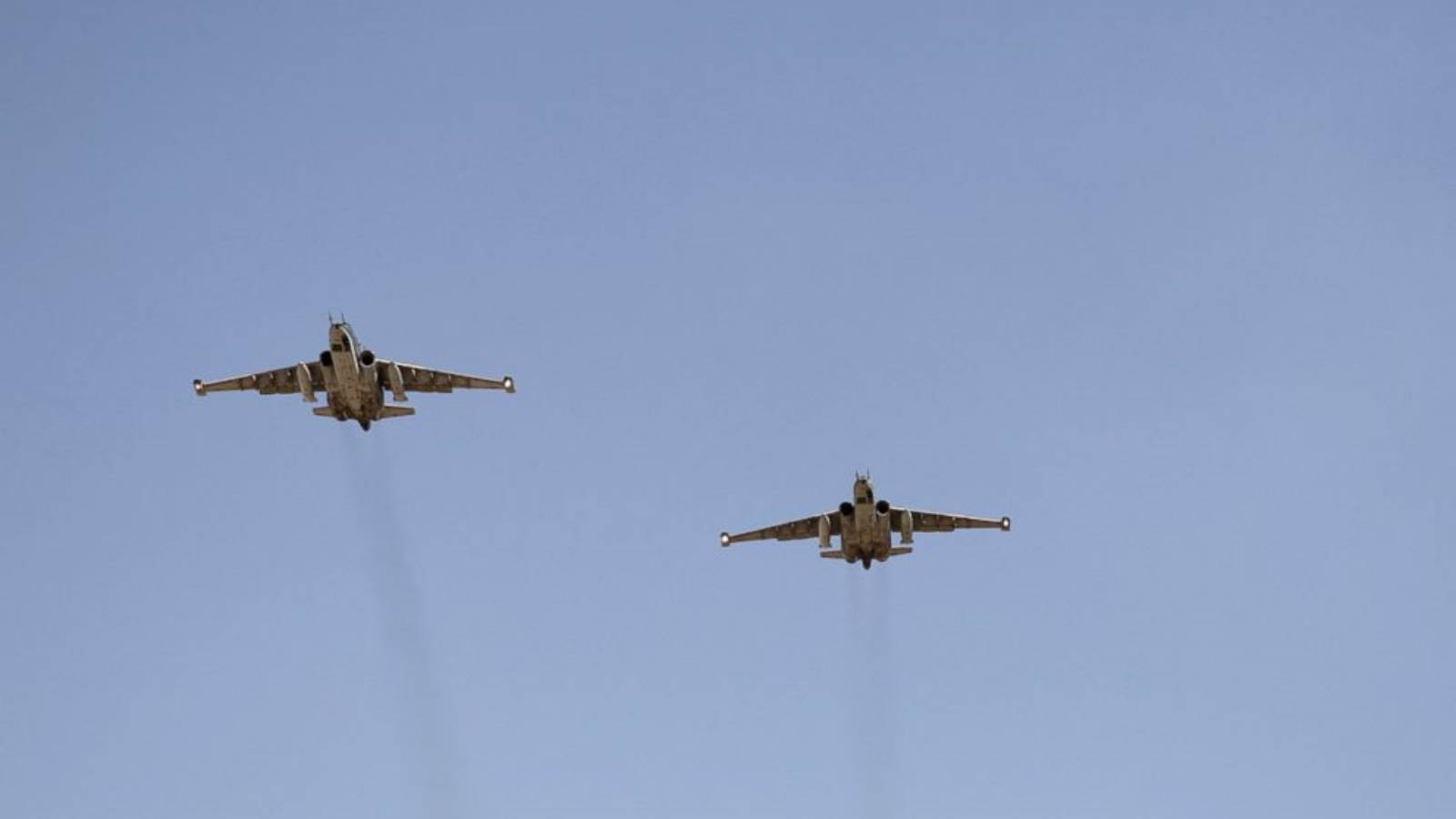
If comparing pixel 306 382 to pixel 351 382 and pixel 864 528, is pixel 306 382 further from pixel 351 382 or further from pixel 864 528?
Answer: pixel 864 528

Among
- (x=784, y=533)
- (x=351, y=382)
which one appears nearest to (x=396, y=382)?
(x=351, y=382)

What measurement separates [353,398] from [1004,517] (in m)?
40.9

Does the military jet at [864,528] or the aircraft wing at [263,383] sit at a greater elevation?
the aircraft wing at [263,383]

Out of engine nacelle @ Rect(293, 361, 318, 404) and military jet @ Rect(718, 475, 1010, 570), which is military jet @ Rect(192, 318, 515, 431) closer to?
engine nacelle @ Rect(293, 361, 318, 404)

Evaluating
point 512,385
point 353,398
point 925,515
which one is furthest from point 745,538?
point 353,398

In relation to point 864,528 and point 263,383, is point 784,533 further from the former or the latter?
point 263,383

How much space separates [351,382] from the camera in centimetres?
11881

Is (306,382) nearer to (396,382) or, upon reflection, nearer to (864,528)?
(396,382)

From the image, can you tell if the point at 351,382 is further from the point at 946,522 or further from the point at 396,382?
the point at 946,522

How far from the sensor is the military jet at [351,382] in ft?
388

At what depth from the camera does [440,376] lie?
415ft

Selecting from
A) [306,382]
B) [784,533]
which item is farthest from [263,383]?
[784,533]

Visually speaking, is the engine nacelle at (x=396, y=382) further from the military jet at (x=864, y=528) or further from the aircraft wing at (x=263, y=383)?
the military jet at (x=864, y=528)

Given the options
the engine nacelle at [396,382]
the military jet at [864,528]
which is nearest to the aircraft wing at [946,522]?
the military jet at [864,528]
